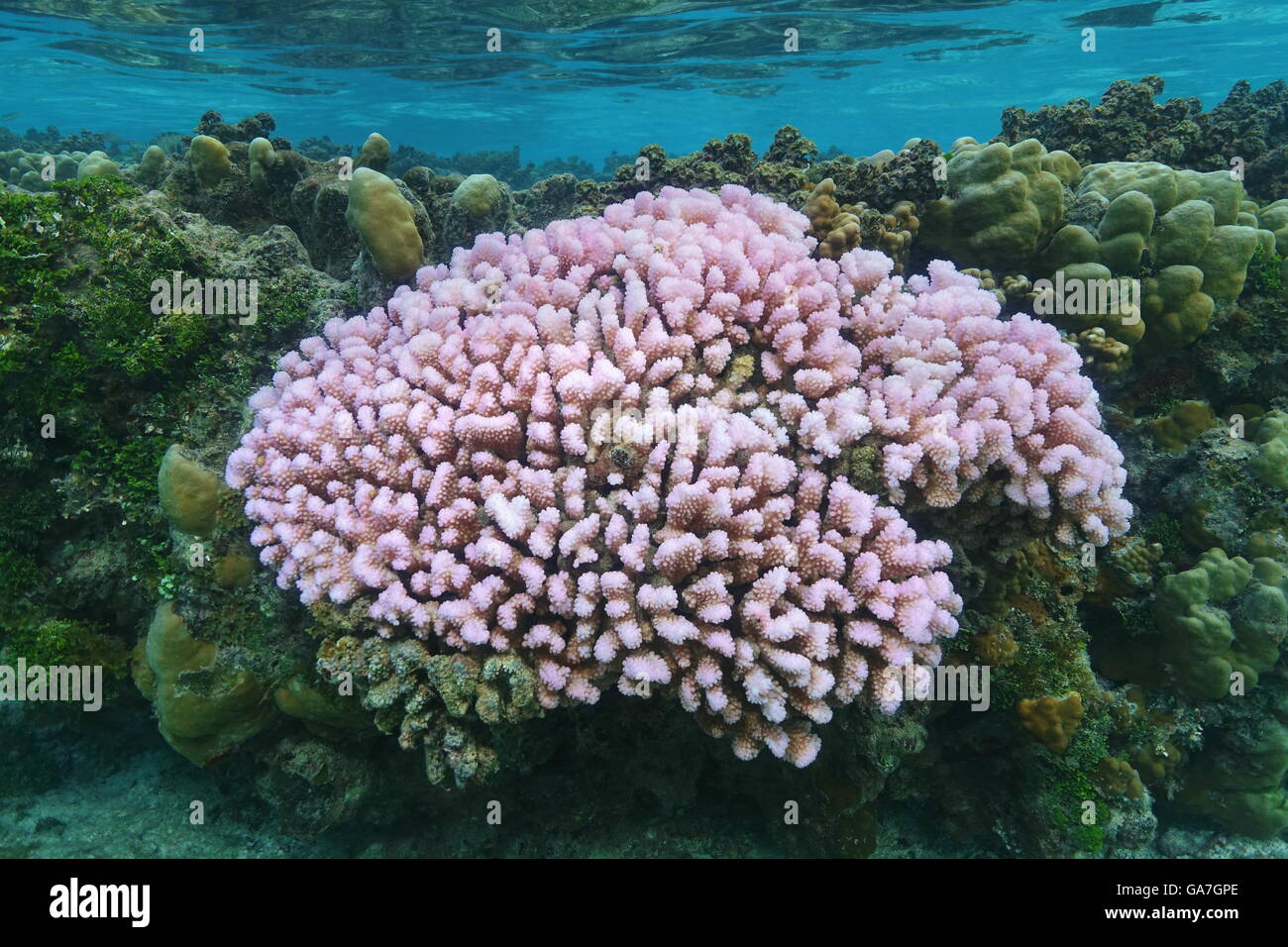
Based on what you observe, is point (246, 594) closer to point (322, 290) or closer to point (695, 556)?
point (322, 290)

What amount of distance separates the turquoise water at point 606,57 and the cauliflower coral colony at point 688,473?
2276 cm

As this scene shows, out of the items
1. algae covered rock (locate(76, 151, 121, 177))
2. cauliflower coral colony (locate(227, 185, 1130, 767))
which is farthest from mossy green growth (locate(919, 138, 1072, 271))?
algae covered rock (locate(76, 151, 121, 177))

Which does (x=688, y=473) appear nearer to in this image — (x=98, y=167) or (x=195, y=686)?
(x=195, y=686)

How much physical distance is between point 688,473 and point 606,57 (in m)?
30.0

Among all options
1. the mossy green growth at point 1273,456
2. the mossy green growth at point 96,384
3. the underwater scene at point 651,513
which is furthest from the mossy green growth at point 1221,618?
the mossy green growth at point 96,384

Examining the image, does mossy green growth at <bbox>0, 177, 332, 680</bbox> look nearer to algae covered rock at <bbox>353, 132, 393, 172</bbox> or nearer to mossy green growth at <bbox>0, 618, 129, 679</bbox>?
mossy green growth at <bbox>0, 618, 129, 679</bbox>

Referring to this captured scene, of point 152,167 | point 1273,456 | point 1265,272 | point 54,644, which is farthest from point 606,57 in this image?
point 54,644

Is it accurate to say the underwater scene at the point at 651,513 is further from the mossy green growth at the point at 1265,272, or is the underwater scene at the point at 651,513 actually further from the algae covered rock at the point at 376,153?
the algae covered rock at the point at 376,153

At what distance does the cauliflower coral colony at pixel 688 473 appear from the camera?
3055mm

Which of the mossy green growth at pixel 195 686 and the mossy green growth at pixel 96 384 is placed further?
the mossy green growth at pixel 96 384

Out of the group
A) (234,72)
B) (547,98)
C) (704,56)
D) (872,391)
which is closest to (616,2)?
(704,56)

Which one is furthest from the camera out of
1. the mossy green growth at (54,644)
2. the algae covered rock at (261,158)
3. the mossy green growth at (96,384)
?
the algae covered rock at (261,158)

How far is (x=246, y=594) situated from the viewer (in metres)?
3.86

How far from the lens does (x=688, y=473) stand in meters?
3.16
